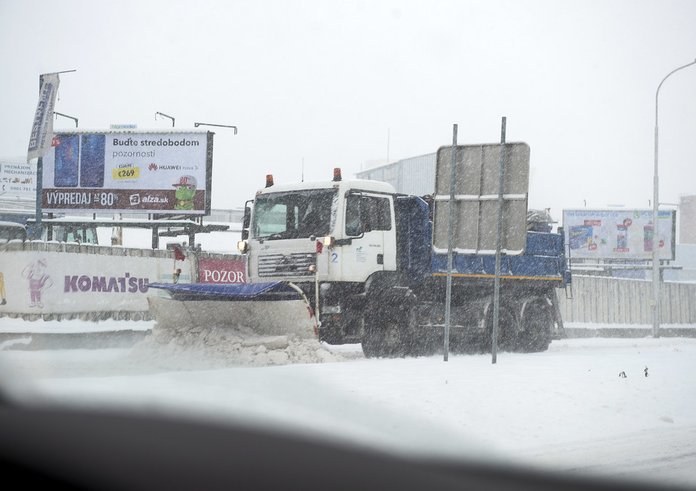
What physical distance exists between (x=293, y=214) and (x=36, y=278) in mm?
6625

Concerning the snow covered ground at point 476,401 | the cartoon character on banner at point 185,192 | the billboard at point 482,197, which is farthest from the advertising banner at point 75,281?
the cartoon character on banner at point 185,192

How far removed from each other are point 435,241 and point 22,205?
64097 millimetres

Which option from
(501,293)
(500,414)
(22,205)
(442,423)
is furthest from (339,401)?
(22,205)

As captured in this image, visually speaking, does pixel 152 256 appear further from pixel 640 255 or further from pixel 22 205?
pixel 22 205

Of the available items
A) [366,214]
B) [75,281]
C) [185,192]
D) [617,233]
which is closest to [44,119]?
[185,192]

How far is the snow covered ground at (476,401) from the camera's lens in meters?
6.60

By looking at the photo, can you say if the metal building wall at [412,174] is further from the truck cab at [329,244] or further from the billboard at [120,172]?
the truck cab at [329,244]

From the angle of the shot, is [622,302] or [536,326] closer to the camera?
[536,326]

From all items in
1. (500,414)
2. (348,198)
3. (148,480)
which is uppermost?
(348,198)

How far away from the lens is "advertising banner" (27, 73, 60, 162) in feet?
79.5

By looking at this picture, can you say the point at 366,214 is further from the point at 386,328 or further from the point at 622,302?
the point at 622,302

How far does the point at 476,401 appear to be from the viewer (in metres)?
9.00

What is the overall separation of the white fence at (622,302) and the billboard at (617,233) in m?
15.4

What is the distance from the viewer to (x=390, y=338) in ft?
46.9
